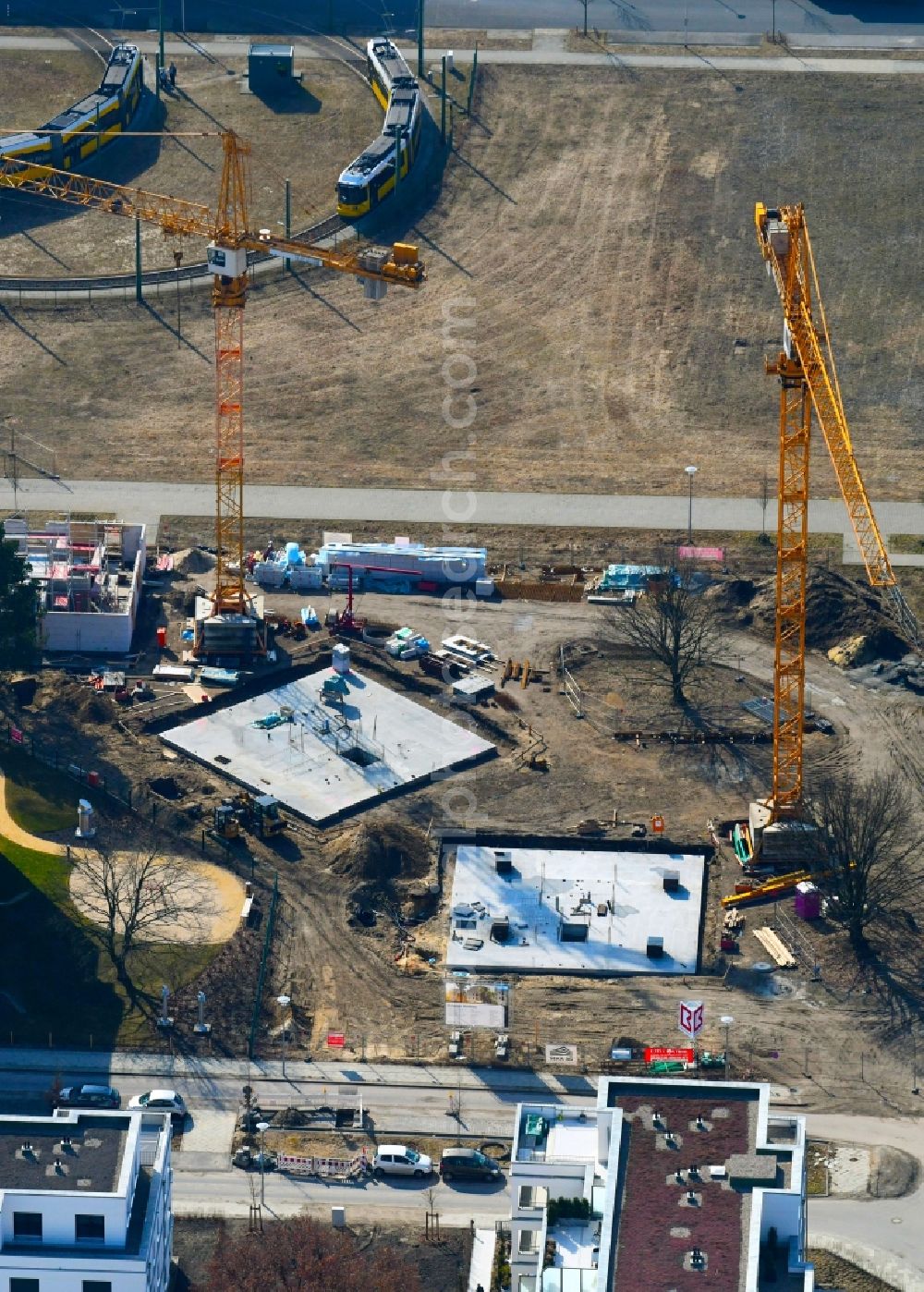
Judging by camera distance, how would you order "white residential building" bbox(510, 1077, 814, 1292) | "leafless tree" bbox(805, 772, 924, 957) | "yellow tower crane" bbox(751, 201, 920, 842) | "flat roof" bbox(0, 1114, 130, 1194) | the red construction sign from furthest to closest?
1. "leafless tree" bbox(805, 772, 924, 957)
2. "yellow tower crane" bbox(751, 201, 920, 842)
3. the red construction sign
4. "flat roof" bbox(0, 1114, 130, 1194)
5. "white residential building" bbox(510, 1077, 814, 1292)

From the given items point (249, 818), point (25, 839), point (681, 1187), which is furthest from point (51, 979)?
point (681, 1187)

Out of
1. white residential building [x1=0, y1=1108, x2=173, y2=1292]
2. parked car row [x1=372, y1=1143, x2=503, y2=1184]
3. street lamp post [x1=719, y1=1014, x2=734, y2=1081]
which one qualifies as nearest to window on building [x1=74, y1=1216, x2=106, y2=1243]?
white residential building [x1=0, y1=1108, x2=173, y2=1292]

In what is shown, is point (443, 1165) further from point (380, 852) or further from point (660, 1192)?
→ point (380, 852)

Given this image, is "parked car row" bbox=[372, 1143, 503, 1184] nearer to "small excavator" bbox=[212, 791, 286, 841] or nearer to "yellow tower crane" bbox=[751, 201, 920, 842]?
"small excavator" bbox=[212, 791, 286, 841]

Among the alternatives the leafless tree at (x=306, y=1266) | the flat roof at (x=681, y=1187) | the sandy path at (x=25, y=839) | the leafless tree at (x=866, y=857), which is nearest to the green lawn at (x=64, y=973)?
the sandy path at (x=25, y=839)

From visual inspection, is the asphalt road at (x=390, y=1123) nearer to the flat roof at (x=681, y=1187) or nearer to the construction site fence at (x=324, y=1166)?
the construction site fence at (x=324, y=1166)

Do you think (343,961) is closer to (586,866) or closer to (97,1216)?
(586,866)
